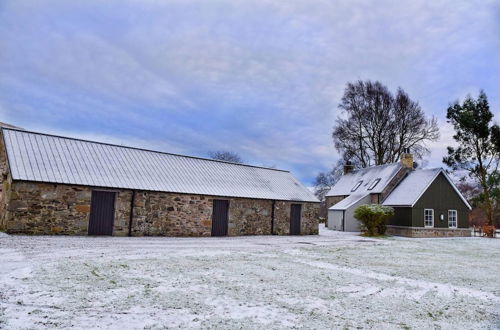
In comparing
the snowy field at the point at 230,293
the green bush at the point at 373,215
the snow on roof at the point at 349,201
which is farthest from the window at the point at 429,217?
the snowy field at the point at 230,293

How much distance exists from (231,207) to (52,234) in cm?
866

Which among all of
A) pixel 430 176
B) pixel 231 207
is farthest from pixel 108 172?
pixel 430 176

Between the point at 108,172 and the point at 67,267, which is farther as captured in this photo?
the point at 108,172

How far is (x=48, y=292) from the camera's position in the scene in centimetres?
565

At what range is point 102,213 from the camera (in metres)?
16.5

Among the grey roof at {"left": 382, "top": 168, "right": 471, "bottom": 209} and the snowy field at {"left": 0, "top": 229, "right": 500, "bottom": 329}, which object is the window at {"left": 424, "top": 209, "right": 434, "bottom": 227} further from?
the snowy field at {"left": 0, "top": 229, "right": 500, "bottom": 329}

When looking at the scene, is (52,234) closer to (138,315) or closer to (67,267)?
(67,267)

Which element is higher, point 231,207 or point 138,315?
point 231,207

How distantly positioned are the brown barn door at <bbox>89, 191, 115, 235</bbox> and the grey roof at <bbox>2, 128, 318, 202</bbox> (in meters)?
0.59

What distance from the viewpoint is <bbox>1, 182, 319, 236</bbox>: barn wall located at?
14.7 meters

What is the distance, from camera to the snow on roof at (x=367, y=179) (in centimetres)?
2828

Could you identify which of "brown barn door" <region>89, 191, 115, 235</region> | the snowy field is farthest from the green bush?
"brown barn door" <region>89, 191, 115, 235</region>

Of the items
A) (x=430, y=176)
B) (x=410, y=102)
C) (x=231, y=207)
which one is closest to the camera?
(x=231, y=207)

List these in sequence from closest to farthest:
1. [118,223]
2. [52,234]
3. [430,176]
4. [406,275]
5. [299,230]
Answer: [406,275]
[52,234]
[118,223]
[299,230]
[430,176]
